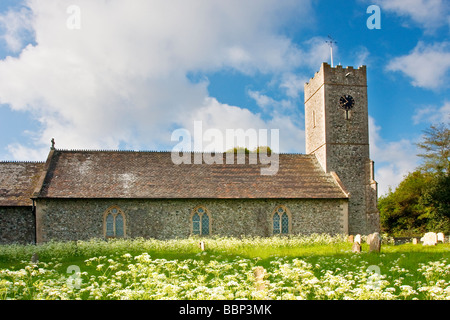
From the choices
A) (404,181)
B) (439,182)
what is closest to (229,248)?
(439,182)

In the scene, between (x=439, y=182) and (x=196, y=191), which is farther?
(x=439, y=182)

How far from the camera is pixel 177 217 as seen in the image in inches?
960

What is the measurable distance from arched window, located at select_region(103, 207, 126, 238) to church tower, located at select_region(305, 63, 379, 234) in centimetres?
1381

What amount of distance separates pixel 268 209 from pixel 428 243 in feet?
29.4

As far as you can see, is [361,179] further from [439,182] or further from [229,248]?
[229,248]

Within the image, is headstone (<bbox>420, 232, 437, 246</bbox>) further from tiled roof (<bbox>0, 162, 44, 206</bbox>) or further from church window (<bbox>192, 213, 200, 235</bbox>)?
tiled roof (<bbox>0, 162, 44, 206</bbox>)

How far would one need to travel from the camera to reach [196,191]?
25.1 metres

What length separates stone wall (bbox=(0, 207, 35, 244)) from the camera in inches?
919

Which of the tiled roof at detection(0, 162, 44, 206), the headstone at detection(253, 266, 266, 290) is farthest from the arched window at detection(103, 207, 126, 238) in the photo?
the headstone at detection(253, 266, 266, 290)

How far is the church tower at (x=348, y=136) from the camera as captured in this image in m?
27.8

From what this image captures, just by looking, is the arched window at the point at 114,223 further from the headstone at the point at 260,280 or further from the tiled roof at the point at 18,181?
the headstone at the point at 260,280

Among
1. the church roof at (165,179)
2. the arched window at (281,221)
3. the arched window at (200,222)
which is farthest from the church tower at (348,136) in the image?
the arched window at (200,222)

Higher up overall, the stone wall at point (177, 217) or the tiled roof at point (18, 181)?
the tiled roof at point (18, 181)

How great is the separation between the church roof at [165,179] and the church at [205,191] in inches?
2.4
